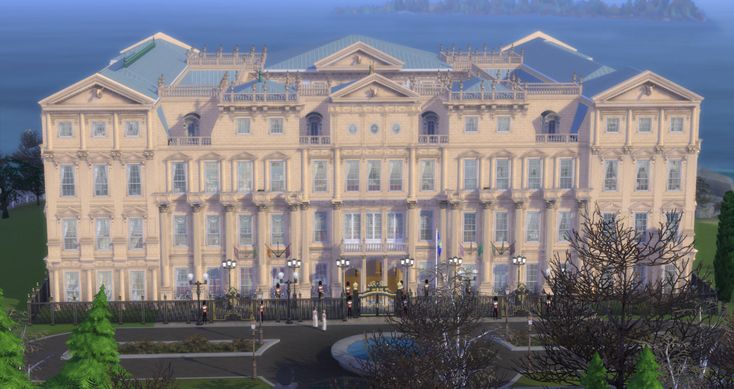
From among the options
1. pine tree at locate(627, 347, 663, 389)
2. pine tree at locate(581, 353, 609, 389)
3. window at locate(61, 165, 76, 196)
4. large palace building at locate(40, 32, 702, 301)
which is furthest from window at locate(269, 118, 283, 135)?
pine tree at locate(627, 347, 663, 389)

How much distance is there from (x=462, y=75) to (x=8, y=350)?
5010 centimetres

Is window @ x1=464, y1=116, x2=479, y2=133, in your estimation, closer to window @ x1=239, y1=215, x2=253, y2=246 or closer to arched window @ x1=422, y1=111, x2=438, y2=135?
arched window @ x1=422, y1=111, x2=438, y2=135

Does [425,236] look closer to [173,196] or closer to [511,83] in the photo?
[511,83]

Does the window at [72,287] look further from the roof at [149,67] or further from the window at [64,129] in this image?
the roof at [149,67]

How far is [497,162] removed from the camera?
7350cm

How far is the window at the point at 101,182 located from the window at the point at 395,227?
19390 millimetres

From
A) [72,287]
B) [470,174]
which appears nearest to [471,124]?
[470,174]

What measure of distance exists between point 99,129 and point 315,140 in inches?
569

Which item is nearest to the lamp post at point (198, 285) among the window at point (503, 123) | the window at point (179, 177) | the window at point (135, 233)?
the window at point (135, 233)

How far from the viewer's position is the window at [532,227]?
7450cm

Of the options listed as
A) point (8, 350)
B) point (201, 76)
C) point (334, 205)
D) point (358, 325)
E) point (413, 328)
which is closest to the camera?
point (8, 350)

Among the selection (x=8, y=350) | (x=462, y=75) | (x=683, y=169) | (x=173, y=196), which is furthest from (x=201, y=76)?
(x=8, y=350)

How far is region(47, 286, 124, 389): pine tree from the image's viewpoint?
4641cm

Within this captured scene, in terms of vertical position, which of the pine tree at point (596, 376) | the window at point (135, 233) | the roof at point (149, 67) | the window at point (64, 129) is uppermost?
the roof at point (149, 67)
